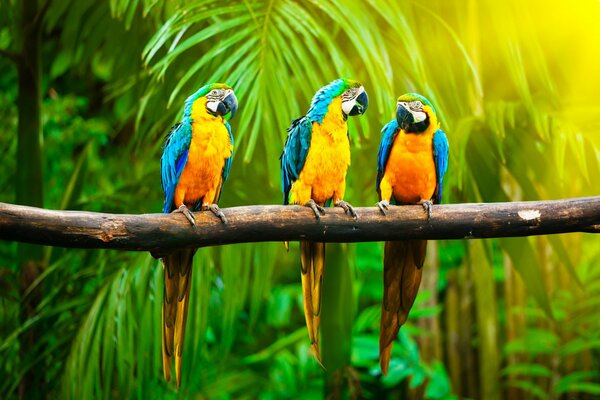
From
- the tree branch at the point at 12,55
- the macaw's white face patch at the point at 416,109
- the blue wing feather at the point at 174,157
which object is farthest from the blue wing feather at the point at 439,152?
the tree branch at the point at 12,55

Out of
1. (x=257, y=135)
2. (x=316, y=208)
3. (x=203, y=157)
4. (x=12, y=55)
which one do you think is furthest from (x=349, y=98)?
(x=12, y=55)

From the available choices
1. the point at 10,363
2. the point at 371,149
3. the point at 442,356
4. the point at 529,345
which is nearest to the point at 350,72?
the point at 371,149

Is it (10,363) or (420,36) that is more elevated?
(420,36)

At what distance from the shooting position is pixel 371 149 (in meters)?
3.05

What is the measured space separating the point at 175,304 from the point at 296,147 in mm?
519

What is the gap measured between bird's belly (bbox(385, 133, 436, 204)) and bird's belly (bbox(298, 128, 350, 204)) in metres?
0.15

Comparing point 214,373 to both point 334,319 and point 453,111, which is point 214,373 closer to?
point 334,319

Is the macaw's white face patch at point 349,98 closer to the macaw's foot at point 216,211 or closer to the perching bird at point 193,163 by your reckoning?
the perching bird at point 193,163

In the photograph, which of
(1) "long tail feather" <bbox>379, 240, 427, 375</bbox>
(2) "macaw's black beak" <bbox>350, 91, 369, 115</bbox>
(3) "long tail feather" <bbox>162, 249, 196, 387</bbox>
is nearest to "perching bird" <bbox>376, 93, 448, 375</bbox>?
(1) "long tail feather" <bbox>379, 240, 427, 375</bbox>

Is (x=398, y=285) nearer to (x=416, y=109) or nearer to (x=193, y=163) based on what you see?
(x=416, y=109)

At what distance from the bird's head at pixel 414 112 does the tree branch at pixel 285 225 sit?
0.75 feet

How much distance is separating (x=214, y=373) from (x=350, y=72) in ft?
7.55

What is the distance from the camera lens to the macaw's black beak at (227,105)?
5.76ft

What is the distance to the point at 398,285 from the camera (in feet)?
6.18
